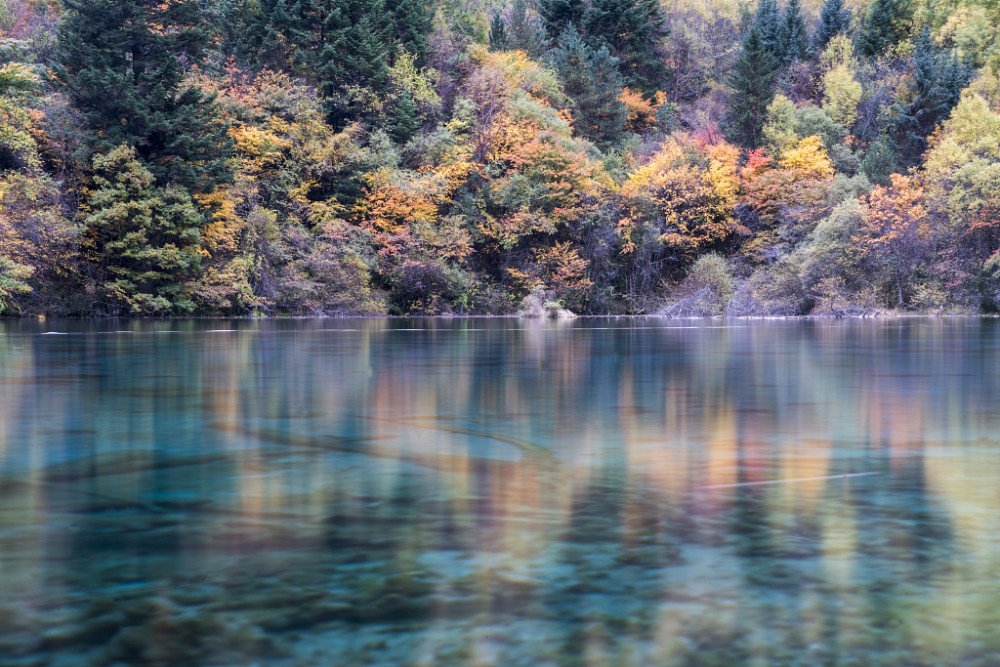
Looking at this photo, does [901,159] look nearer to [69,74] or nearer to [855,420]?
[69,74]

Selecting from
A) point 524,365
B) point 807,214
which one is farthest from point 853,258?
point 524,365

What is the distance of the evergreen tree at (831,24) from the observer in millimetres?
78938

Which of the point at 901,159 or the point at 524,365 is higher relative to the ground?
the point at 901,159

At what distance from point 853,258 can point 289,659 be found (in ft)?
160

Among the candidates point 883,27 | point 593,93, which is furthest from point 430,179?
point 883,27

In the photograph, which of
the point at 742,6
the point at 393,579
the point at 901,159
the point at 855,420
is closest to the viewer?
the point at 393,579

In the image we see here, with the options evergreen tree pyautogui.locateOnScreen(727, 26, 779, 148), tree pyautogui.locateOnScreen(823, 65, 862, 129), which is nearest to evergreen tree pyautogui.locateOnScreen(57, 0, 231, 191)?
evergreen tree pyautogui.locateOnScreen(727, 26, 779, 148)

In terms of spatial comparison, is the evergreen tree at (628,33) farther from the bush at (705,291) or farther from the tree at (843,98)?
the bush at (705,291)

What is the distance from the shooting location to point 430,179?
50688 mm

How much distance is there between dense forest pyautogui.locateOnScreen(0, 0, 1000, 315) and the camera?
4262 cm

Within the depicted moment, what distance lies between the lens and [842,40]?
74.6m

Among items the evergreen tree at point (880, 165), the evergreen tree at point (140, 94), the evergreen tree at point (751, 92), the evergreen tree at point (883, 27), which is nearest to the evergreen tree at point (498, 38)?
the evergreen tree at point (751, 92)

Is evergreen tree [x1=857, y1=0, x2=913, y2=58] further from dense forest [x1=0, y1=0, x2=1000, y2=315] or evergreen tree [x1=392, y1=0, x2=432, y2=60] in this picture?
evergreen tree [x1=392, y1=0, x2=432, y2=60]

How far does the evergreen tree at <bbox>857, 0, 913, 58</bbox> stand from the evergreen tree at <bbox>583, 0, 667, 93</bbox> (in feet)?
48.1
